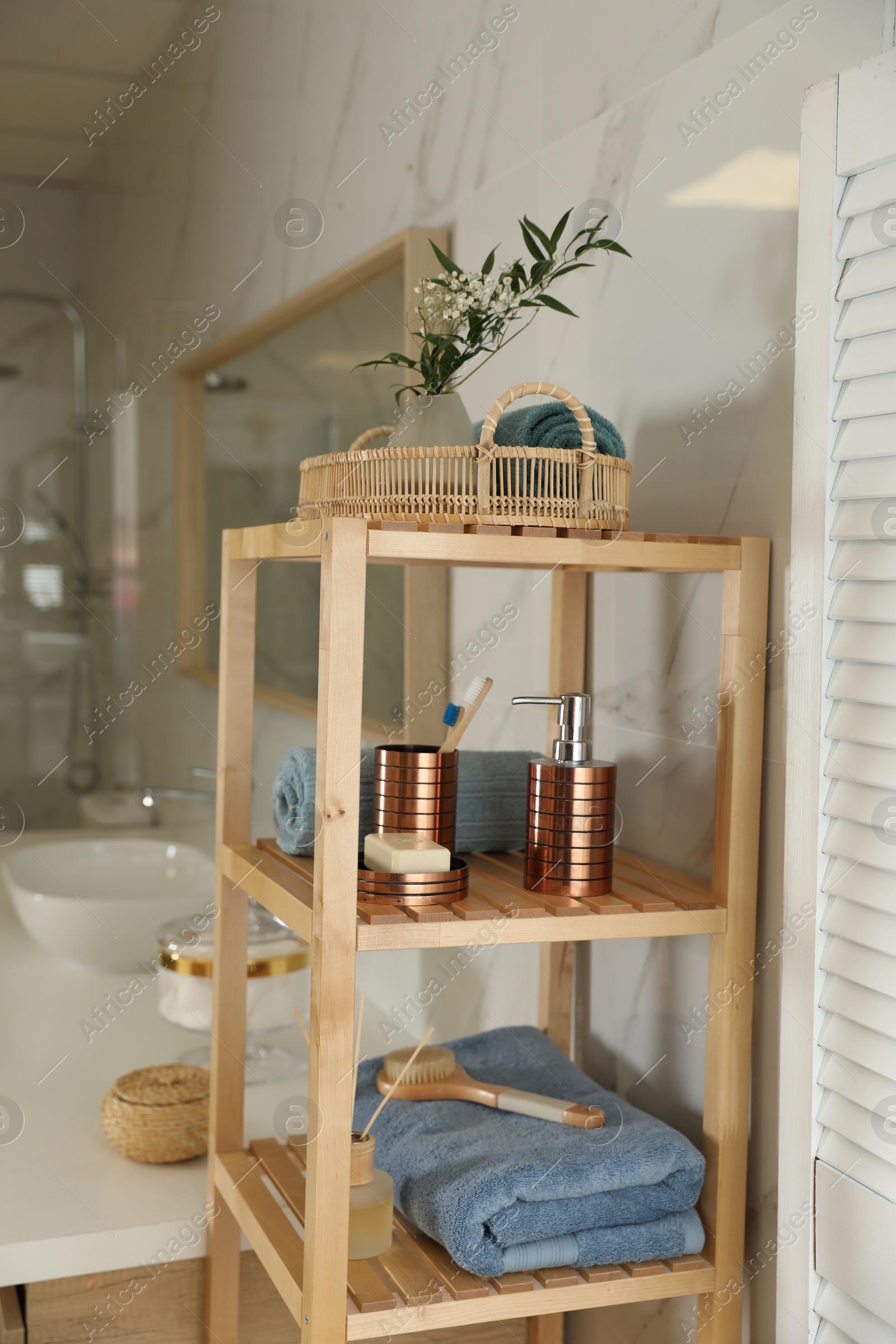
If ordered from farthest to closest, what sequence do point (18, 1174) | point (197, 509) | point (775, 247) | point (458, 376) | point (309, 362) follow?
point (197, 509) → point (309, 362) → point (458, 376) → point (18, 1174) → point (775, 247)

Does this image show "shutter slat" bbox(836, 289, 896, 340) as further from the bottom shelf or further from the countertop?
the countertop

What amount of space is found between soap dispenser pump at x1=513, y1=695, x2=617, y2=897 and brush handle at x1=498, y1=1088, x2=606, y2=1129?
17 cm

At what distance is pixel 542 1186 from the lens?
2.45 feet

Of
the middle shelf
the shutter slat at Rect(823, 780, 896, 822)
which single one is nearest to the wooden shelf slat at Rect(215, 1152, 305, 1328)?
the middle shelf

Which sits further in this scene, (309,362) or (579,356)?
(309,362)

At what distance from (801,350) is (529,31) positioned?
2.06 feet

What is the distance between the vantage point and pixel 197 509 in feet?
7.16

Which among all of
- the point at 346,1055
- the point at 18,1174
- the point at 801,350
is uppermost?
the point at 801,350

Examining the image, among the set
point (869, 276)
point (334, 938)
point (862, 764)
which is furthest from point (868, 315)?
point (334, 938)

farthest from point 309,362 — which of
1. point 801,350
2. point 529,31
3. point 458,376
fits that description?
point 801,350

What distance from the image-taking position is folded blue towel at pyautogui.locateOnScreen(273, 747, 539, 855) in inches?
35.4

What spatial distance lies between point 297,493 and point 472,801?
42.0 inches

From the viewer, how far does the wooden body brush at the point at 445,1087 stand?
872 millimetres

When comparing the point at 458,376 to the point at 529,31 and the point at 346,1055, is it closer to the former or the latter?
the point at 529,31
